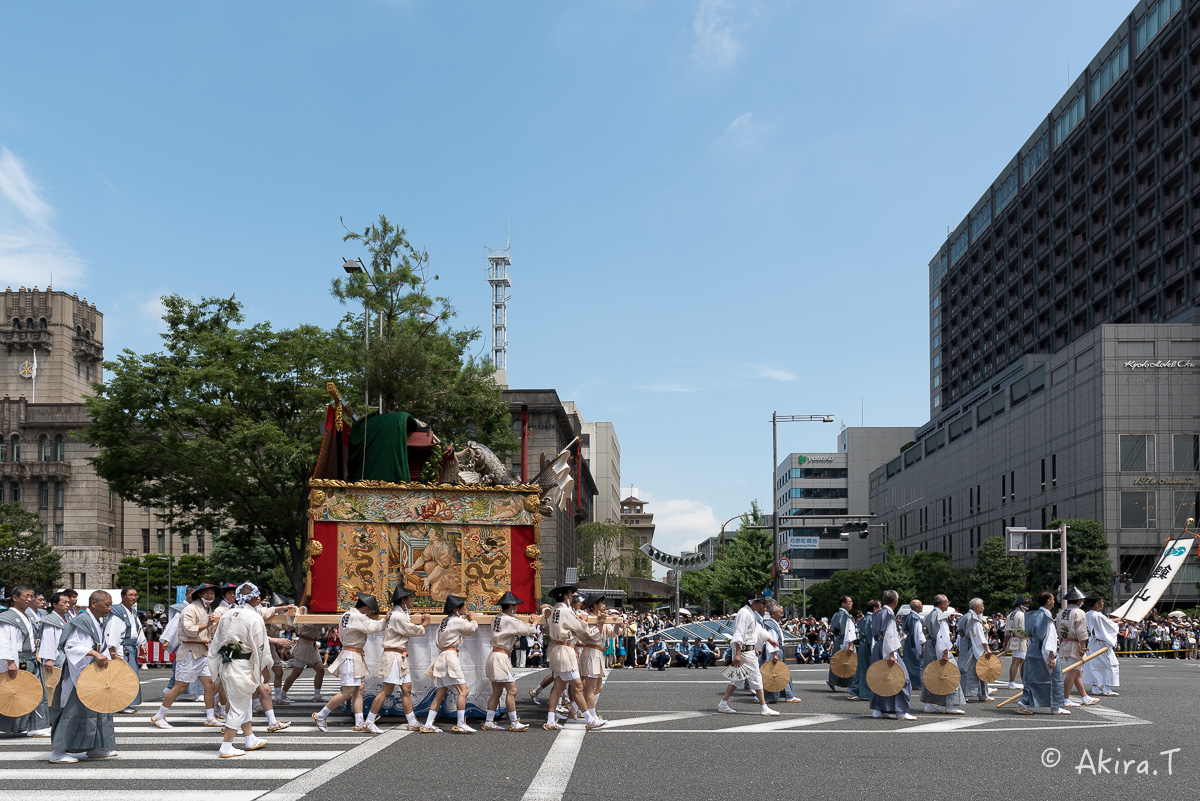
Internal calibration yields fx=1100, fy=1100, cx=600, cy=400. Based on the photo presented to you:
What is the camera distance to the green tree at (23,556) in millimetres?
70750

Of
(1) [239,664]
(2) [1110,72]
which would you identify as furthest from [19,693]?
(2) [1110,72]

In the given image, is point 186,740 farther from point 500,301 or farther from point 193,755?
point 500,301

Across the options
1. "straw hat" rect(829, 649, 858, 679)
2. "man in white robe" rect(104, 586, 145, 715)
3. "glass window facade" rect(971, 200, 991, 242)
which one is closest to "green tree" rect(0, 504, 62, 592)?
"man in white robe" rect(104, 586, 145, 715)

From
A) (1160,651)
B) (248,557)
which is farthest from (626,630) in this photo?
(248,557)

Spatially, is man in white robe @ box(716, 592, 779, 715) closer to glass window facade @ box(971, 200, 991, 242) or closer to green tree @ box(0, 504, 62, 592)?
green tree @ box(0, 504, 62, 592)

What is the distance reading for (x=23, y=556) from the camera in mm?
73375

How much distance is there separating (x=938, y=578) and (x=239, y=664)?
67.8 metres

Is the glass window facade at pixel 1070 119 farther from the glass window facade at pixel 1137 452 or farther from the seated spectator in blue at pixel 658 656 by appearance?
the seated spectator in blue at pixel 658 656

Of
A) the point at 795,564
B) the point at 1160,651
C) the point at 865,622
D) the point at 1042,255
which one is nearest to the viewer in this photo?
the point at 865,622

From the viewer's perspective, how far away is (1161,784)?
→ 9.43 m

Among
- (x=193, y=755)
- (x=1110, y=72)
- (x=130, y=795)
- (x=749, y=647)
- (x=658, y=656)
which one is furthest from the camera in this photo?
(x=1110, y=72)

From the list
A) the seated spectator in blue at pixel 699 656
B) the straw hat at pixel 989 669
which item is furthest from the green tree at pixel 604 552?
the straw hat at pixel 989 669

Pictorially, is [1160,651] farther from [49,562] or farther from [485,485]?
[49,562]

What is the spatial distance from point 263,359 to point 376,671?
19577 millimetres
